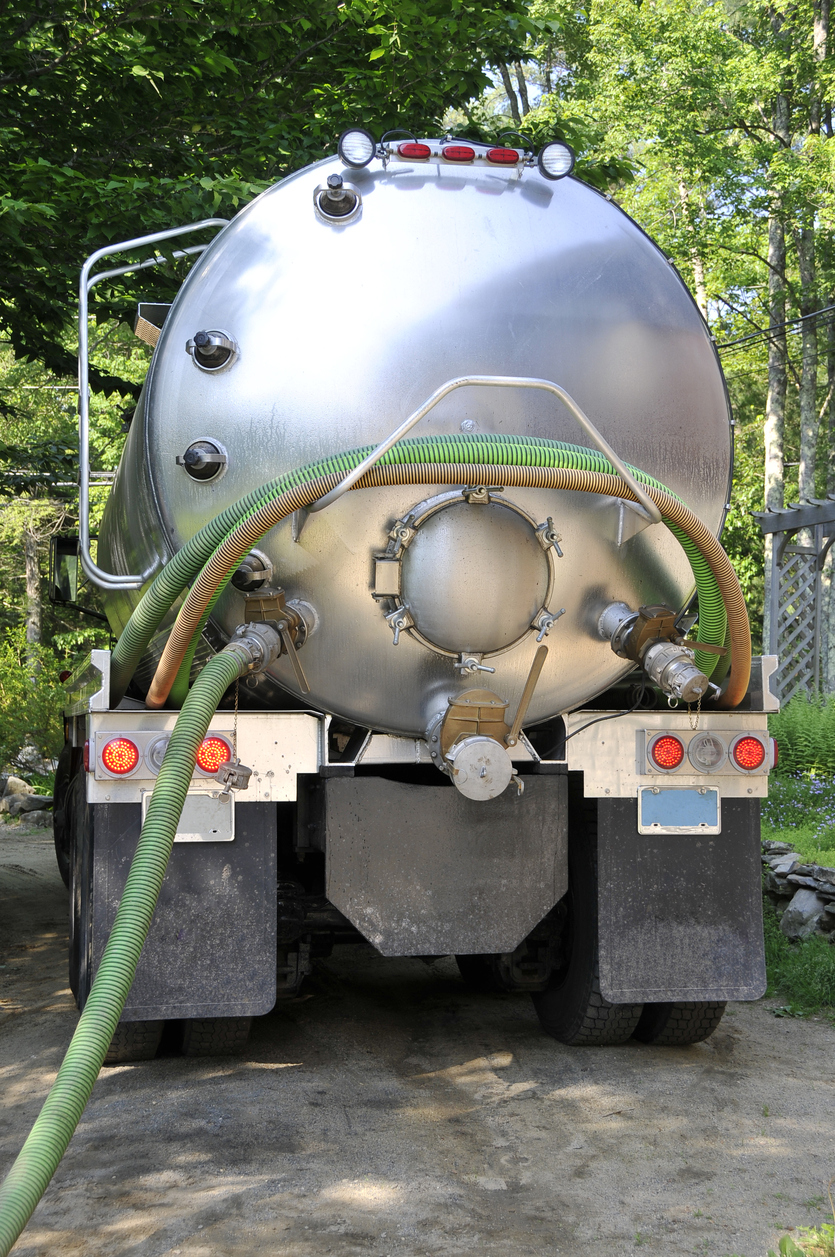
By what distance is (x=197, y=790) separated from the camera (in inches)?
141

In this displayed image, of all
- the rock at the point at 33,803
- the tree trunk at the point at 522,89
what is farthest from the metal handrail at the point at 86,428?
the tree trunk at the point at 522,89

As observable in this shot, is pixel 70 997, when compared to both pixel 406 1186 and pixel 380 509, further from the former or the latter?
pixel 380 509

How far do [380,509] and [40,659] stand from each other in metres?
14.4

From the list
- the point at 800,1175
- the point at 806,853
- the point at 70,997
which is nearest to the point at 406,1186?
the point at 800,1175

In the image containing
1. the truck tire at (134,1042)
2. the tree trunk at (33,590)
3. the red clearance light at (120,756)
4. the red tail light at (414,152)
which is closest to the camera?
the red tail light at (414,152)

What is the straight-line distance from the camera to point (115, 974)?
248cm

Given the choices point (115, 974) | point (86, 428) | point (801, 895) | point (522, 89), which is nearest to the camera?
point (115, 974)

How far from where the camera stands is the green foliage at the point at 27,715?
14078 millimetres

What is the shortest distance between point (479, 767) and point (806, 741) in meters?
7.06

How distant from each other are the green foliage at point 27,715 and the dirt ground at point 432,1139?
957 cm

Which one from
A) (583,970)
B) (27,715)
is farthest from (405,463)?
(27,715)

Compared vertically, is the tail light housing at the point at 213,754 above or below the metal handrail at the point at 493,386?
below

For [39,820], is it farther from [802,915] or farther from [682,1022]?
[682,1022]

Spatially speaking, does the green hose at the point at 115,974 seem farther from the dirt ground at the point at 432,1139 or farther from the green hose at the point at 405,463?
the dirt ground at the point at 432,1139
